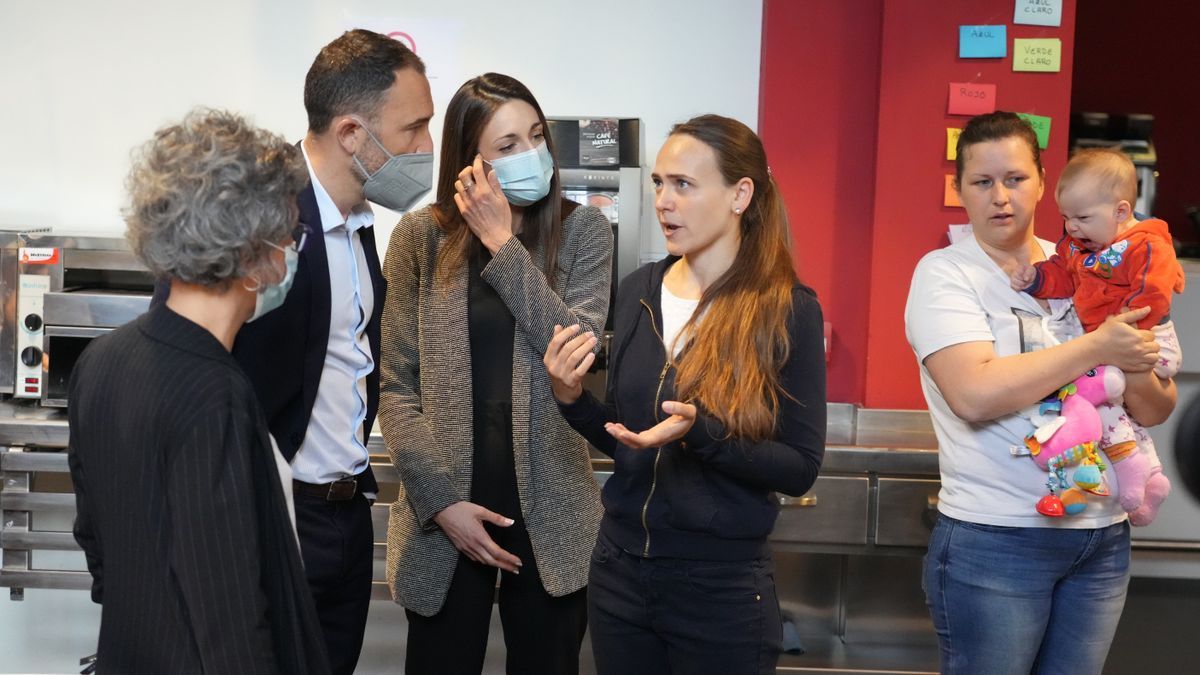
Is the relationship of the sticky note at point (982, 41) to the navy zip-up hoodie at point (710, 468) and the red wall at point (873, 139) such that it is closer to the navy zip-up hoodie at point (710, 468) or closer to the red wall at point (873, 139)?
the red wall at point (873, 139)

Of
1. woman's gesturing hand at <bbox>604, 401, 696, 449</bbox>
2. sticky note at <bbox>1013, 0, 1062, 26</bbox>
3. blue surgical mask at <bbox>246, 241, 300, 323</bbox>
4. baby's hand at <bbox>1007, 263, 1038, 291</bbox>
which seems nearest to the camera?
→ blue surgical mask at <bbox>246, 241, 300, 323</bbox>

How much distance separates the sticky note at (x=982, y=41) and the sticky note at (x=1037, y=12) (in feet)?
0.18

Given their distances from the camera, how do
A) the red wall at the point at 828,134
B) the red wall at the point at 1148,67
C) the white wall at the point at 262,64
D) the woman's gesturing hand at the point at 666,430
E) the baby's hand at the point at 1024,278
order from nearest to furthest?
1. the woman's gesturing hand at the point at 666,430
2. the baby's hand at the point at 1024,278
3. the red wall at the point at 828,134
4. the white wall at the point at 262,64
5. the red wall at the point at 1148,67

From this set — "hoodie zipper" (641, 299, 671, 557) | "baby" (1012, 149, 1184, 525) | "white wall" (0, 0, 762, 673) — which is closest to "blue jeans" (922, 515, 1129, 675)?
"baby" (1012, 149, 1184, 525)

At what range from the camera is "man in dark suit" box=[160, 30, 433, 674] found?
1.87 meters

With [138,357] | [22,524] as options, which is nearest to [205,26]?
[22,524]

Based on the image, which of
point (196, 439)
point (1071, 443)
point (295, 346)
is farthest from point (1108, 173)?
point (196, 439)

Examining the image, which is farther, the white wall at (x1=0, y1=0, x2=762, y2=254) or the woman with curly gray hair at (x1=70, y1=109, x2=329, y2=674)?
the white wall at (x1=0, y1=0, x2=762, y2=254)

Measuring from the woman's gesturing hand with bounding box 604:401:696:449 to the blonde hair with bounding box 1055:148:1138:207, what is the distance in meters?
1.04

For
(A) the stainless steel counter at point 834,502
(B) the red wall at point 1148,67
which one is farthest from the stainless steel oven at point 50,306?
(B) the red wall at point 1148,67

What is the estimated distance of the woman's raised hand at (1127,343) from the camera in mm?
1950

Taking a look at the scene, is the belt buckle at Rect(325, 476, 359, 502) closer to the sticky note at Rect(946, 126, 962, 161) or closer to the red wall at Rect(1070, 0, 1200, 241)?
the sticky note at Rect(946, 126, 962, 161)

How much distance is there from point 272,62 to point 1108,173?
8.64 feet

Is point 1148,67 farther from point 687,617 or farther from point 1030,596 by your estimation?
point 687,617
